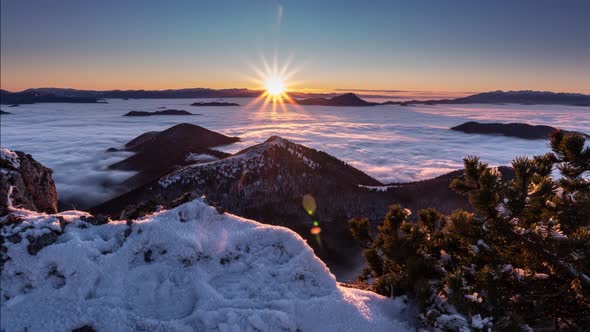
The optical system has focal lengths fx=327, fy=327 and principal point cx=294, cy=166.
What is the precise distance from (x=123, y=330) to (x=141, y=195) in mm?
41528

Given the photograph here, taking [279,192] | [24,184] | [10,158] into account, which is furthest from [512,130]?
[10,158]

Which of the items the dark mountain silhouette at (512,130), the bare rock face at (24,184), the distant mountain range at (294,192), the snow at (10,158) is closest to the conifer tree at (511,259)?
the bare rock face at (24,184)

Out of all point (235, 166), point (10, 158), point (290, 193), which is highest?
point (10, 158)

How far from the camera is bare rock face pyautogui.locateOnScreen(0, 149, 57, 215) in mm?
6932

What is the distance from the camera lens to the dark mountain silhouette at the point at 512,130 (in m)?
151

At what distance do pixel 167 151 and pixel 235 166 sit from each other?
143 ft

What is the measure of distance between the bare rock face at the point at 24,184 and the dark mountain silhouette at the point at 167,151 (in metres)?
51.8

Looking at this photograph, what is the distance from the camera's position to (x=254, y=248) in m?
5.58

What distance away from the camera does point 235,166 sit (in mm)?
44531

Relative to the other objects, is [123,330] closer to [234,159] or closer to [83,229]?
[83,229]

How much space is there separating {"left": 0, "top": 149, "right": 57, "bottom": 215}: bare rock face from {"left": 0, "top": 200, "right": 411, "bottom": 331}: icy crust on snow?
228 cm

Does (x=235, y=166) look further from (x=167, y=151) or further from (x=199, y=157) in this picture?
(x=167, y=151)

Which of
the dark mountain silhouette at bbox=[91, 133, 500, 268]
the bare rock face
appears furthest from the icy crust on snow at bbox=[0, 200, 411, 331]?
the dark mountain silhouette at bbox=[91, 133, 500, 268]

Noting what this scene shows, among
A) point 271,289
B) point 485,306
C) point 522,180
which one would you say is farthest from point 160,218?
point 522,180
